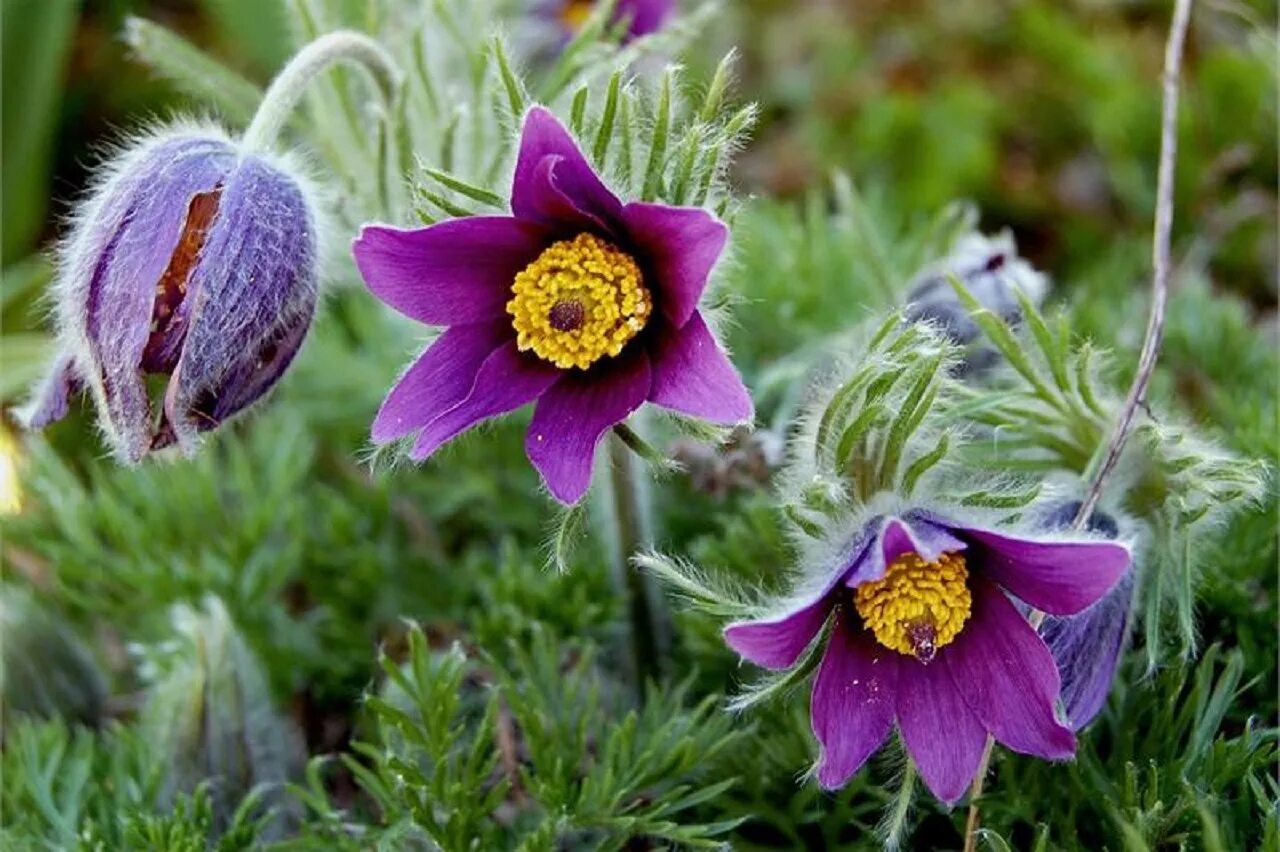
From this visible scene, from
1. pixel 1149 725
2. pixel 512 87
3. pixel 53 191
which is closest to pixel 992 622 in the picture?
pixel 1149 725

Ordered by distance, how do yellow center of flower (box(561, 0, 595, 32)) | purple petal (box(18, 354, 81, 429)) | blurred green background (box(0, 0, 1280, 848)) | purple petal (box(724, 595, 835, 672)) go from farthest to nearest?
yellow center of flower (box(561, 0, 595, 32)) → blurred green background (box(0, 0, 1280, 848)) → purple petal (box(18, 354, 81, 429)) → purple petal (box(724, 595, 835, 672))

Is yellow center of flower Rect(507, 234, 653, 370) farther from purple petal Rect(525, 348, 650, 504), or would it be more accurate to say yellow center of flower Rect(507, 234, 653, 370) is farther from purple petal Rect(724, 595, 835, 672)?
purple petal Rect(724, 595, 835, 672)

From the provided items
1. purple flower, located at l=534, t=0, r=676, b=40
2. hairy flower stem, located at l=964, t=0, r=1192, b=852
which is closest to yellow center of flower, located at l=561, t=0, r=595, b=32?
purple flower, located at l=534, t=0, r=676, b=40

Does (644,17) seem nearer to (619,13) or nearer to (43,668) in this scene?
(619,13)

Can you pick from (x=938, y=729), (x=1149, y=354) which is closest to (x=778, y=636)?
(x=938, y=729)

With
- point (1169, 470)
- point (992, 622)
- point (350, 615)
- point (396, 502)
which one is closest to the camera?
point (992, 622)

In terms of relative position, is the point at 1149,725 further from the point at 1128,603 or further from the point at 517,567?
the point at 517,567
